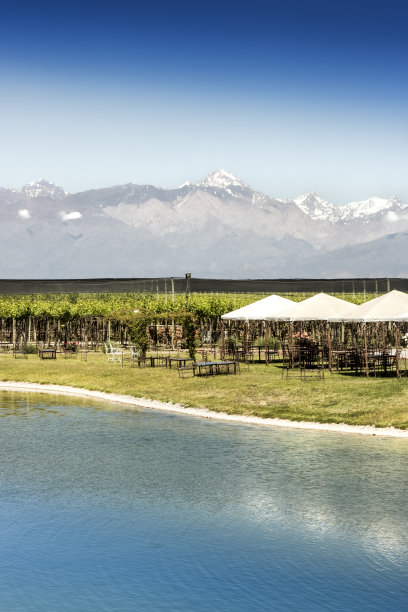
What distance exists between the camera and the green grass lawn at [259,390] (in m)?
23.9

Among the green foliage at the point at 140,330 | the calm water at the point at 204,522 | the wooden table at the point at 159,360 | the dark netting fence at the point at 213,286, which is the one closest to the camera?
the calm water at the point at 204,522

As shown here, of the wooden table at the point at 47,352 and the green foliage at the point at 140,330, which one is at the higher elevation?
the green foliage at the point at 140,330

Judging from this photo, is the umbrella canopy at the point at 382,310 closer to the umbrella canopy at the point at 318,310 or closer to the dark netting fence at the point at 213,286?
the umbrella canopy at the point at 318,310

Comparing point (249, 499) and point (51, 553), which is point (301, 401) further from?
point (51, 553)

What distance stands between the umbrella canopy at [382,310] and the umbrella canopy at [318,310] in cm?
249

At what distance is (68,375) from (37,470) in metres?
17.3

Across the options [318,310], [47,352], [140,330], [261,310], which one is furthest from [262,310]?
[47,352]

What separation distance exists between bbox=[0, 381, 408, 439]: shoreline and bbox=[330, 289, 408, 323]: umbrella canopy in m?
6.89

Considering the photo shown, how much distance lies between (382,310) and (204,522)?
16.6 m

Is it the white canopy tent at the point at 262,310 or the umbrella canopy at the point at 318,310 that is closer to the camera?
the umbrella canopy at the point at 318,310

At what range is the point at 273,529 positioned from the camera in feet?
46.2

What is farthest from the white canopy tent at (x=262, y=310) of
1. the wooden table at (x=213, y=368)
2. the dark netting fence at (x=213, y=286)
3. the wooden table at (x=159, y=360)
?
the dark netting fence at (x=213, y=286)

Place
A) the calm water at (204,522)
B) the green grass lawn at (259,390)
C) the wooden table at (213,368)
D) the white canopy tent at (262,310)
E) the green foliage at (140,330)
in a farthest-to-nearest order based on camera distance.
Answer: the green foliage at (140,330), the white canopy tent at (262,310), the wooden table at (213,368), the green grass lawn at (259,390), the calm water at (204,522)

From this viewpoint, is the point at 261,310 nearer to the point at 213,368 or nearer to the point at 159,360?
the point at 213,368
